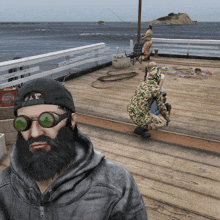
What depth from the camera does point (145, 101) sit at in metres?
4.61

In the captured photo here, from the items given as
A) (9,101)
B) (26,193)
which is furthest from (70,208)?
(9,101)

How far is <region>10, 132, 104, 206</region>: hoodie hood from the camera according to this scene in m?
1.30

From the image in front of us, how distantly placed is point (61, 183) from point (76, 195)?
110 mm

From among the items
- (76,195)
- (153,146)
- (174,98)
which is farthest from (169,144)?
(76,195)

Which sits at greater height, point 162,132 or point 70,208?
point 70,208

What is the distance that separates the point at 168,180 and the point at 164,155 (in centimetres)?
75

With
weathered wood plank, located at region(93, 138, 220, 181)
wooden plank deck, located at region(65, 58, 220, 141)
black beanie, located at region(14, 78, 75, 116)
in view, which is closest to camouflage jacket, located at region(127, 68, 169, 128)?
weathered wood plank, located at region(93, 138, 220, 181)

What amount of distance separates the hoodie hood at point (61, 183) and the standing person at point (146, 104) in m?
3.33

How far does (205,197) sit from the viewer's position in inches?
128

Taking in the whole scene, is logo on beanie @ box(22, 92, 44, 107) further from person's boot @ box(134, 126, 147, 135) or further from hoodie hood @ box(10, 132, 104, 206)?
person's boot @ box(134, 126, 147, 135)

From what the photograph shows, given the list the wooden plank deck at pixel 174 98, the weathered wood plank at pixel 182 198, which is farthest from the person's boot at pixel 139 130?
the weathered wood plank at pixel 182 198

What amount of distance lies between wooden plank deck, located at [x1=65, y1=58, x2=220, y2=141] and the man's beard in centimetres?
427

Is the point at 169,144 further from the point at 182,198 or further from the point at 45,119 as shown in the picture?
the point at 45,119

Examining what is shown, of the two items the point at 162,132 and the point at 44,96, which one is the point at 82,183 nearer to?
the point at 44,96
